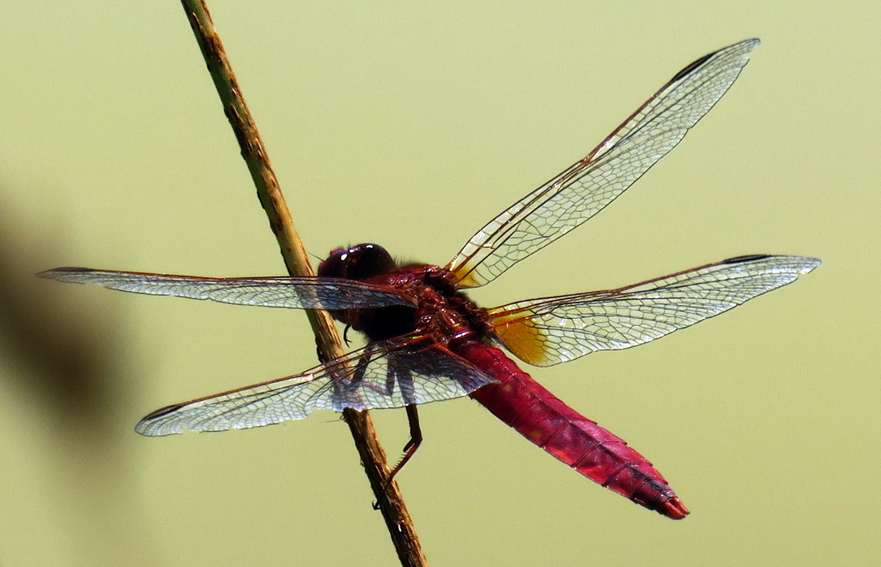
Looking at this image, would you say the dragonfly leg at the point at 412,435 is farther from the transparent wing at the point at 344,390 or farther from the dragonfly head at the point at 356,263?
the dragonfly head at the point at 356,263

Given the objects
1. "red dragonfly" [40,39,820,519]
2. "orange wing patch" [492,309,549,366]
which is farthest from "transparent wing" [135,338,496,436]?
"orange wing patch" [492,309,549,366]

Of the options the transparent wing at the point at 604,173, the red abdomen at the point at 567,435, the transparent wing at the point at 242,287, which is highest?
the transparent wing at the point at 604,173

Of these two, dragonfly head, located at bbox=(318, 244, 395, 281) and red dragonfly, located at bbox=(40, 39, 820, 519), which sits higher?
dragonfly head, located at bbox=(318, 244, 395, 281)

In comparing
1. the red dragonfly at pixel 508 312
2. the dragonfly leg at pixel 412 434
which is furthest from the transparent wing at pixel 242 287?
the dragonfly leg at pixel 412 434

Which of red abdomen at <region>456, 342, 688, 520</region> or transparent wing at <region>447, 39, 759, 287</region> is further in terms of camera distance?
transparent wing at <region>447, 39, 759, 287</region>

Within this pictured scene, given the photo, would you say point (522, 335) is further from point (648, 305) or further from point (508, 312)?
point (648, 305)

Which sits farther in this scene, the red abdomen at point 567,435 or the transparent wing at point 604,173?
the transparent wing at point 604,173

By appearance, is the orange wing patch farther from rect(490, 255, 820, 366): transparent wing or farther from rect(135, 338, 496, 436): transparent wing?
rect(135, 338, 496, 436): transparent wing

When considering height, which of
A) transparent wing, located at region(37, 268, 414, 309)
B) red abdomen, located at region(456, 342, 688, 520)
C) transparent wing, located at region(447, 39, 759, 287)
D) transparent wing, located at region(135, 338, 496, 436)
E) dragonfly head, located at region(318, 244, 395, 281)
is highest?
dragonfly head, located at region(318, 244, 395, 281)
